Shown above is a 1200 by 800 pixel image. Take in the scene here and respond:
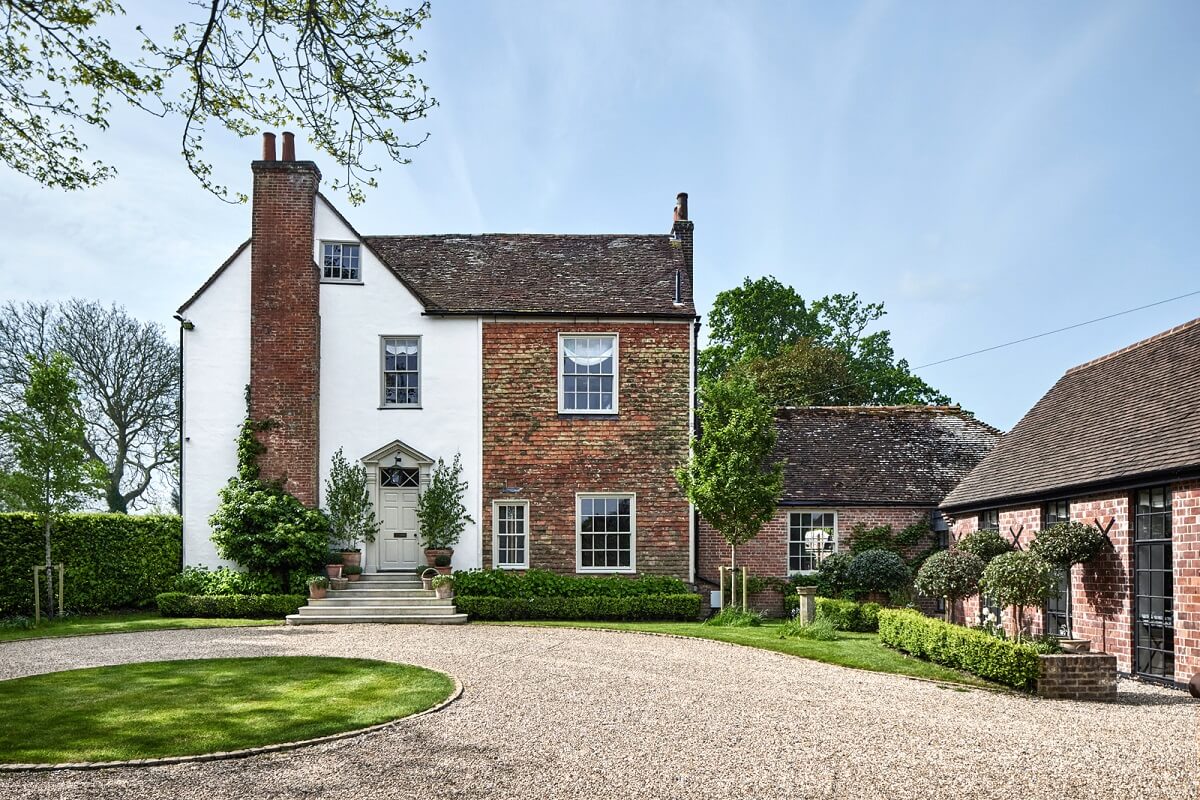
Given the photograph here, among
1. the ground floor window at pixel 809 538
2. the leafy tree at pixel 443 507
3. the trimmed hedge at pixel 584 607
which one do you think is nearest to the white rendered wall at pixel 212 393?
the leafy tree at pixel 443 507

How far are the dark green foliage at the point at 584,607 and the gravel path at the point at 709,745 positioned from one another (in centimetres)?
640

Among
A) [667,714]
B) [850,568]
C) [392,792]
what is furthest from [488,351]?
[392,792]

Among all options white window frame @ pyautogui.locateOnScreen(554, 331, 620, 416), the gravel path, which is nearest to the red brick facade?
the gravel path

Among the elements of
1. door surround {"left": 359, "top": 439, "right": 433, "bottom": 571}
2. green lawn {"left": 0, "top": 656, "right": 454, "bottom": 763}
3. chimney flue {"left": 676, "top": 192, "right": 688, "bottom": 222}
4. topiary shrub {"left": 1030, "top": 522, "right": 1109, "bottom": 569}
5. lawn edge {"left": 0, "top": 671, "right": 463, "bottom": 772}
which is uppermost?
chimney flue {"left": 676, "top": 192, "right": 688, "bottom": 222}

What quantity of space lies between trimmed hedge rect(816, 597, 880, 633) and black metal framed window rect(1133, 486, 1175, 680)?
5.88 metres

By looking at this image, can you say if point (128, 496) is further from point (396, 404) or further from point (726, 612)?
point (726, 612)

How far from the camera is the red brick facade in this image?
12.1m

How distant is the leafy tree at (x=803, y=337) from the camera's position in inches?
1768

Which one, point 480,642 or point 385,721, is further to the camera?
point 480,642

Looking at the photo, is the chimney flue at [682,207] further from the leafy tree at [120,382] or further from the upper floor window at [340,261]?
the leafy tree at [120,382]

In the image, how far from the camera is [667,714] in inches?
385

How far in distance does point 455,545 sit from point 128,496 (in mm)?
22329

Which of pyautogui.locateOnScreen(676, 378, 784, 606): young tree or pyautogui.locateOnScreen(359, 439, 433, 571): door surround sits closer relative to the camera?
pyautogui.locateOnScreen(676, 378, 784, 606): young tree

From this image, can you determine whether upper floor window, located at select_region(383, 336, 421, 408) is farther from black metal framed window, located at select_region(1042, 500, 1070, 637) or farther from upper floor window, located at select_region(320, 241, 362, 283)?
black metal framed window, located at select_region(1042, 500, 1070, 637)
